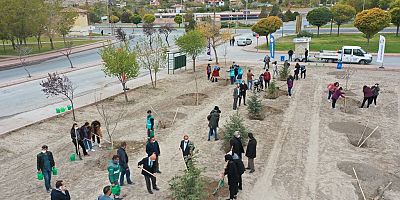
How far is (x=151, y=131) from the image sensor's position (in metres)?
14.8

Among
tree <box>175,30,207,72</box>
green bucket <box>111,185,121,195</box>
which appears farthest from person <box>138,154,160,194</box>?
tree <box>175,30,207,72</box>

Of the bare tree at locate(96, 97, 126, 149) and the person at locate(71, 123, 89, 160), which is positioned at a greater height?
the person at locate(71, 123, 89, 160)

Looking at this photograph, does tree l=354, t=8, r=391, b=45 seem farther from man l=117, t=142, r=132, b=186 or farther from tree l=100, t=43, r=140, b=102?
man l=117, t=142, r=132, b=186

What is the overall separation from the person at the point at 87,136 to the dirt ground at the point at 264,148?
1.19ft

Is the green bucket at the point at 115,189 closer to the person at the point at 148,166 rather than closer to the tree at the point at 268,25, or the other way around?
the person at the point at 148,166

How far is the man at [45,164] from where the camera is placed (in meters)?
10.4

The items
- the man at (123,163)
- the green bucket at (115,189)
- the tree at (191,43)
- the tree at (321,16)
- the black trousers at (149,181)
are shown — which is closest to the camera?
the green bucket at (115,189)

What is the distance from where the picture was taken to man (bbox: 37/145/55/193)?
10.4 metres

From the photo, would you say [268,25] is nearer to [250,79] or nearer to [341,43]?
[341,43]

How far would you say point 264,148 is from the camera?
537 inches

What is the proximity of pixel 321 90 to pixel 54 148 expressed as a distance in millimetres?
15560

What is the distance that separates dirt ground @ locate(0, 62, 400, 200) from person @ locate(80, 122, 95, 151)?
362 mm

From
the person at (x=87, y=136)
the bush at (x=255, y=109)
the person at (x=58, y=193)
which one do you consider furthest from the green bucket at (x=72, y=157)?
the bush at (x=255, y=109)

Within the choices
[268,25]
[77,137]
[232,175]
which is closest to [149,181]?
[232,175]
